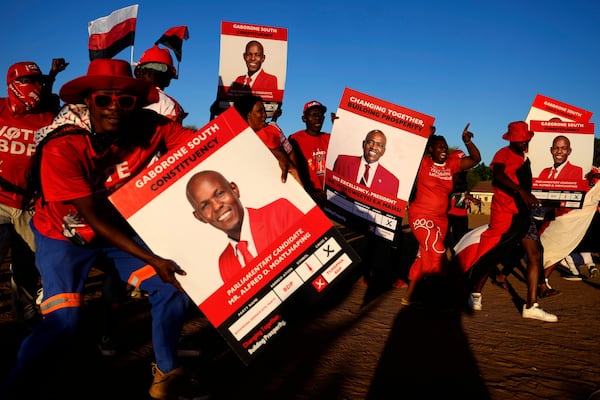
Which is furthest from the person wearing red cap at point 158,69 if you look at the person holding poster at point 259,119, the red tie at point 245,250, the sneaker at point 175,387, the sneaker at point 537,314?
the sneaker at point 537,314

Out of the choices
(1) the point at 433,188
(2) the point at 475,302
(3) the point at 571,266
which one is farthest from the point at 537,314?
(3) the point at 571,266

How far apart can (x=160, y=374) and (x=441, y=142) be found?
467cm

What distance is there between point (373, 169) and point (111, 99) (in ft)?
9.85

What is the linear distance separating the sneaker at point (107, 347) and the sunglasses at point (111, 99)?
2.21m

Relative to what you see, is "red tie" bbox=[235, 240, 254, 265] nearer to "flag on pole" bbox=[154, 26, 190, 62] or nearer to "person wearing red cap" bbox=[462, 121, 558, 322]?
"person wearing red cap" bbox=[462, 121, 558, 322]

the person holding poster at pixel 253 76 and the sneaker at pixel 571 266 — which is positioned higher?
the person holding poster at pixel 253 76

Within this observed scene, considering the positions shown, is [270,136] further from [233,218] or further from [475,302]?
[475,302]

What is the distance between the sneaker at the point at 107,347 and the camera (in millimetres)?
3814

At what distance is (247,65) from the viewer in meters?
5.73

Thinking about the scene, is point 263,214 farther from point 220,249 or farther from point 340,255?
point 340,255

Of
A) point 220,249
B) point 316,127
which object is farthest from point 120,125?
point 316,127

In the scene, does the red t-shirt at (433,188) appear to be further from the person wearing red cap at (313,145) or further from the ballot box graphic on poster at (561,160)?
the ballot box graphic on poster at (561,160)

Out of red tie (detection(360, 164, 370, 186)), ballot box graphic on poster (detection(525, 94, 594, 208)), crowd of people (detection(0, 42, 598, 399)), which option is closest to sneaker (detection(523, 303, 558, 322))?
ballot box graphic on poster (detection(525, 94, 594, 208))

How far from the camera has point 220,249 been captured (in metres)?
2.71
